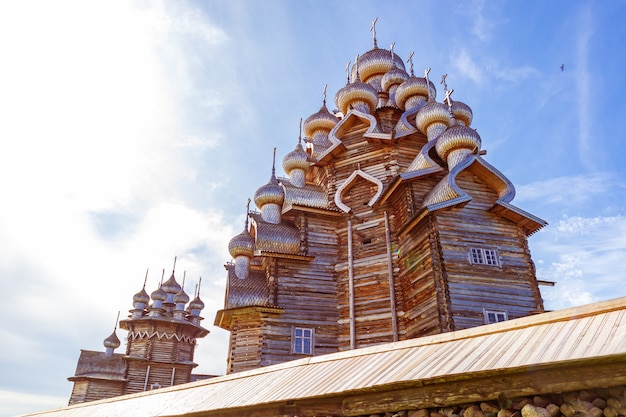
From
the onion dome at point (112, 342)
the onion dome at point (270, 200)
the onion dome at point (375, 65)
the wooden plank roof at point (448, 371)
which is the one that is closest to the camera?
the wooden plank roof at point (448, 371)

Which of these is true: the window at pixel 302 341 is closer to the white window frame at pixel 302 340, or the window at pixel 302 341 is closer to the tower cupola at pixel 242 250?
the white window frame at pixel 302 340

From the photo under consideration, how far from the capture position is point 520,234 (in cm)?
1505

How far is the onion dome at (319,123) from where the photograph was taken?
23.2 m

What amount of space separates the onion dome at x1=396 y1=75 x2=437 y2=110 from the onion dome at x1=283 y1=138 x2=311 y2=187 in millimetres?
5406

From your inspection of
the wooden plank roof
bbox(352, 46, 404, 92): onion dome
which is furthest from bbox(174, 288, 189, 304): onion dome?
the wooden plank roof

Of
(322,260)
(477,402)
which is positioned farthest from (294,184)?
(477,402)

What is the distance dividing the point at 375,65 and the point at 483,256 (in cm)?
1521

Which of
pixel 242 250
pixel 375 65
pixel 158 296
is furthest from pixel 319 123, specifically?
pixel 158 296

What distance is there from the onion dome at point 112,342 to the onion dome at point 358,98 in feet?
91.2

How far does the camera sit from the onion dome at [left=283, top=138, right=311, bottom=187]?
71.0 feet

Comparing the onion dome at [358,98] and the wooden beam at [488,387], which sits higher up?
the onion dome at [358,98]

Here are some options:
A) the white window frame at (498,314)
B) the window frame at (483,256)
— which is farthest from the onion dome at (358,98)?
the white window frame at (498,314)

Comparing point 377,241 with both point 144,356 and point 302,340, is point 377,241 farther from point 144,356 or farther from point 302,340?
point 144,356

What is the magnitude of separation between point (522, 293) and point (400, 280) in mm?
3989
